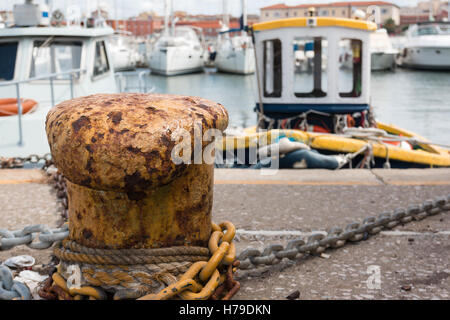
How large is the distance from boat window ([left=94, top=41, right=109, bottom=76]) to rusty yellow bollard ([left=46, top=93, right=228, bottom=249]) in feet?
27.4

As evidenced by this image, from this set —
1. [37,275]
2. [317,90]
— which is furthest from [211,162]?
[317,90]

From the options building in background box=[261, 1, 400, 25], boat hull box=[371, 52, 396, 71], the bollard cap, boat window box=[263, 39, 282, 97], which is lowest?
the bollard cap

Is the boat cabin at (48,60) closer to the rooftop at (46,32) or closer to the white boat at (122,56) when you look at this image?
the rooftop at (46,32)

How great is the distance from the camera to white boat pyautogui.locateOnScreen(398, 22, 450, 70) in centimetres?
4534

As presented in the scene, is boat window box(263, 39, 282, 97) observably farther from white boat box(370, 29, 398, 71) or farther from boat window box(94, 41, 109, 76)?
white boat box(370, 29, 398, 71)

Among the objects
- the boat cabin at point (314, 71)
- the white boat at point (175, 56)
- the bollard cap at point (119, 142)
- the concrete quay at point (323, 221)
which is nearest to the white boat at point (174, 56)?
the white boat at point (175, 56)

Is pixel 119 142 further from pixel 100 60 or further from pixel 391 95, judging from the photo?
pixel 391 95

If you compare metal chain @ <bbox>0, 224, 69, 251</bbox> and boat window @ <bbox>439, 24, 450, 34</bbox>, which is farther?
boat window @ <bbox>439, 24, 450, 34</bbox>

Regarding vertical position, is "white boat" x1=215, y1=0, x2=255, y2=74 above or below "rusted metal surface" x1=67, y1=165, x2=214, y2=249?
above

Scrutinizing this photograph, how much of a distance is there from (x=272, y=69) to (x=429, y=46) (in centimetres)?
4107

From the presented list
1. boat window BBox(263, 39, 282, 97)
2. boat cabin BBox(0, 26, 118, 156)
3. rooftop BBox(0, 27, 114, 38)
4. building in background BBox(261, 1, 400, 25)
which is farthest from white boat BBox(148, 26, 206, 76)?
building in background BBox(261, 1, 400, 25)

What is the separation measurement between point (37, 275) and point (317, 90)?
23.7ft

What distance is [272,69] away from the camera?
9.60 m

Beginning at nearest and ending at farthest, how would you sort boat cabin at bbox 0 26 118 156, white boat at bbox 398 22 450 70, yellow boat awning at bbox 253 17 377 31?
boat cabin at bbox 0 26 118 156
yellow boat awning at bbox 253 17 377 31
white boat at bbox 398 22 450 70
